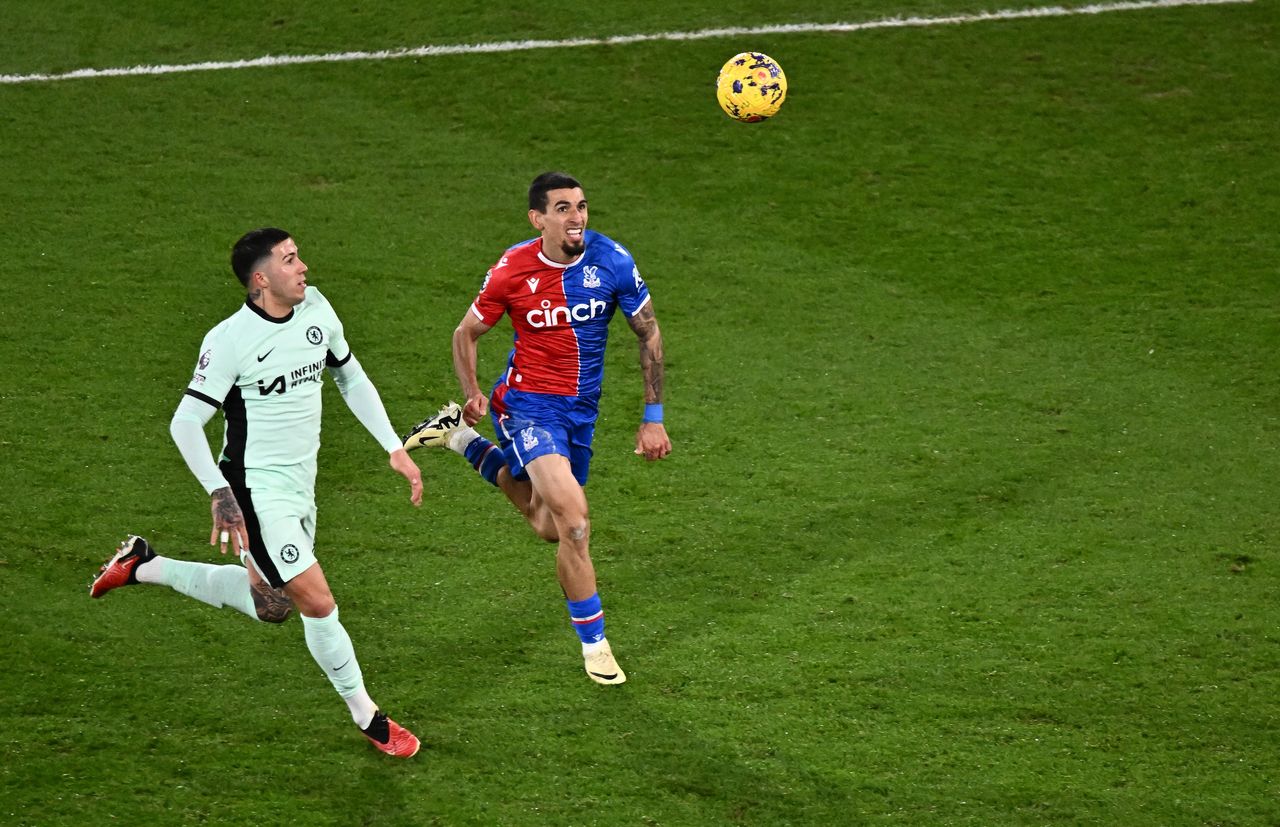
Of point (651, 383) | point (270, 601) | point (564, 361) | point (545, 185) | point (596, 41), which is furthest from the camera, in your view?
point (596, 41)

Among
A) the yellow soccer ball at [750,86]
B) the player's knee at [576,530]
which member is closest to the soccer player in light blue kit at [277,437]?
the player's knee at [576,530]

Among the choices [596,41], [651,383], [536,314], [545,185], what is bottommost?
[651,383]

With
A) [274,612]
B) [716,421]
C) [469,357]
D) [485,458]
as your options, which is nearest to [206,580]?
[274,612]

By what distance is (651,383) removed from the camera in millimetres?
8000

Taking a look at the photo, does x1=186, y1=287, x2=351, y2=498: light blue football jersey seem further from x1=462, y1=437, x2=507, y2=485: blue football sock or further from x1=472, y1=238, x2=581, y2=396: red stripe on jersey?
x1=462, y1=437, x2=507, y2=485: blue football sock

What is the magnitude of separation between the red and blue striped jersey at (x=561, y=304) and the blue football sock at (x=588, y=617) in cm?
116

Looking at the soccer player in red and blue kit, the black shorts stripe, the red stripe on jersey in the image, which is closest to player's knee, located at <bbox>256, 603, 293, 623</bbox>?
the black shorts stripe

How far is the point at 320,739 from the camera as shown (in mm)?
7285

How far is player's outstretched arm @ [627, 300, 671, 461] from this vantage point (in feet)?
25.8

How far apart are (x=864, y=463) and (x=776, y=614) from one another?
1.72 meters

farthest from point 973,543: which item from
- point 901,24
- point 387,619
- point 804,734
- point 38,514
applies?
point 901,24

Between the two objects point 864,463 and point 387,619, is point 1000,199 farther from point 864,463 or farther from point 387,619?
point 387,619

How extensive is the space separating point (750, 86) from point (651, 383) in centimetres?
420

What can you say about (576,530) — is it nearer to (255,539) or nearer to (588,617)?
(588,617)
